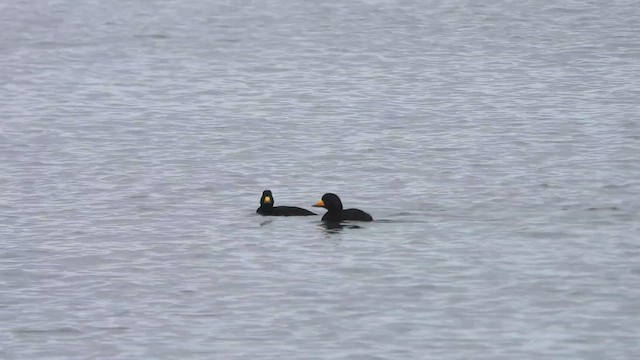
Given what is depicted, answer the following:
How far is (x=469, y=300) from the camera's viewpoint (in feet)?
58.9

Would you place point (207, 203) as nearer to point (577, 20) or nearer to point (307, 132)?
point (307, 132)

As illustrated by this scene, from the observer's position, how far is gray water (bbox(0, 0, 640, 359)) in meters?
17.1

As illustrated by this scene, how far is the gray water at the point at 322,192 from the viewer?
17094 millimetres

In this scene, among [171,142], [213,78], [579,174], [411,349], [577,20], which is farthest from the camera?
[577,20]

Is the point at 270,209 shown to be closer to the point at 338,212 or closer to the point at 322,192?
the point at 338,212

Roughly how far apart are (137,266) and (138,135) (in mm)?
10625

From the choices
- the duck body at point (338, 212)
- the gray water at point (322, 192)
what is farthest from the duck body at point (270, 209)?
the duck body at point (338, 212)

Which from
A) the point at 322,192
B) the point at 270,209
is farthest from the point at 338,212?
the point at 322,192

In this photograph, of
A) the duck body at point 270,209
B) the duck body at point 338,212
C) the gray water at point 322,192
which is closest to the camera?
the gray water at point 322,192

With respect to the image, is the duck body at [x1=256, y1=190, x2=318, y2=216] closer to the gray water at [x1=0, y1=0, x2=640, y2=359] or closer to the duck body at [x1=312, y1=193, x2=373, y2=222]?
the gray water at [x1=0, y1=0, x2=640, y2=359]

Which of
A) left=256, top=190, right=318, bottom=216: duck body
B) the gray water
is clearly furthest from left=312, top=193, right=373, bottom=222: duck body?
left=256, top=190, right=318, bottom=216: duck body

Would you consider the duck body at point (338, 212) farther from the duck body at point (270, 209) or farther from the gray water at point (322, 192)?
the duck body at point (270, 209)

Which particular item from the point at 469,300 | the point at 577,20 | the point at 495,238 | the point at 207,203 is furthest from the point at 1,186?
the point at 577,20

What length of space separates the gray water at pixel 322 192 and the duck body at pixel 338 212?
147mm
